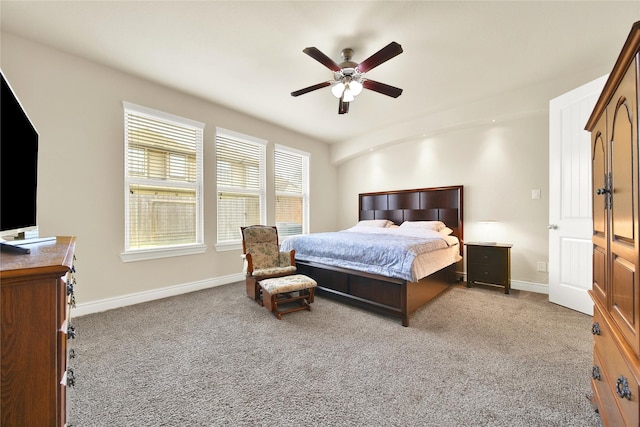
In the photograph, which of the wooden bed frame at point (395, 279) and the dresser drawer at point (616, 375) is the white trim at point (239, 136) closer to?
the wooden bed frame at point (395, 279)

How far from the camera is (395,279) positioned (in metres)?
2.66

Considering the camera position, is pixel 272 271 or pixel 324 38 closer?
pixel 324 38

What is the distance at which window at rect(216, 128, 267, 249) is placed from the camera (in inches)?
161

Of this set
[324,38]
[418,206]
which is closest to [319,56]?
[324,38]

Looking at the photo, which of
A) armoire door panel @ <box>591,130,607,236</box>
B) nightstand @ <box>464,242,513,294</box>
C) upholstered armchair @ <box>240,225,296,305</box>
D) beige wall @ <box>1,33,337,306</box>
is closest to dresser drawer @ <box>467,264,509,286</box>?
nightstand @ <box>464,242,513,294</box>

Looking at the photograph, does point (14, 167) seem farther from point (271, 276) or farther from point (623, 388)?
point (623, 388)

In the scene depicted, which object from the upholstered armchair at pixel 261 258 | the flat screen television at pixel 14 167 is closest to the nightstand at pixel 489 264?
the upholstered armchair at pixel 261 258

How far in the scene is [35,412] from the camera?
0.70 meters

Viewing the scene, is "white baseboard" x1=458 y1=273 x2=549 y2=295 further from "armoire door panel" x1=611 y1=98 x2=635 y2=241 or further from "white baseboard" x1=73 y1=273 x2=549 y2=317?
"armoire door panel" x1=611 y1=98 x2=635 y2=241

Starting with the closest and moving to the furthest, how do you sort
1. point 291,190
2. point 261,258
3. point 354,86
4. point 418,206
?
point 354,86 < point 261,258 < point 418,206 < point 291,190

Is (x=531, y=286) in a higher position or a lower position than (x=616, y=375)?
lower

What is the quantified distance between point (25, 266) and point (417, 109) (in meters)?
4.47

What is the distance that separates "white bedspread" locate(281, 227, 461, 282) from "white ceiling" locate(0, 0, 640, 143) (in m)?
1.98

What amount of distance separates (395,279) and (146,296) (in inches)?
118
